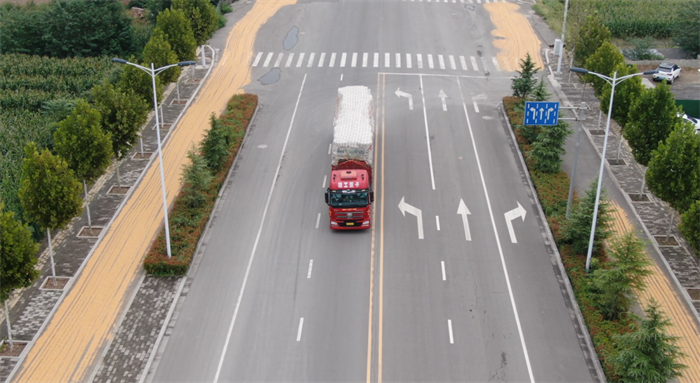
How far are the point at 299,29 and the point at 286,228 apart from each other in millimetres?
31737

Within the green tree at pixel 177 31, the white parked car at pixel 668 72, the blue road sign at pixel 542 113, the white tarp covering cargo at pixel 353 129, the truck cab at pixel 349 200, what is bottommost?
the truck cab at pixel 349 200

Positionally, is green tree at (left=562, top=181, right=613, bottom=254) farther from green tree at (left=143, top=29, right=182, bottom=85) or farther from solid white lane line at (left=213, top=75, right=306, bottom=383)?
green tree at (left=143, top=29, right=182, bottom=85)

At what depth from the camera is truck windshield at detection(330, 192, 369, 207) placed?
37.0 metres

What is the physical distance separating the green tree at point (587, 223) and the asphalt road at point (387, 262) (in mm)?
1759

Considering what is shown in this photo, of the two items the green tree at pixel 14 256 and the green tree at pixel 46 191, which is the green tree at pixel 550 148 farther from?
the green tree at pixel 14 256

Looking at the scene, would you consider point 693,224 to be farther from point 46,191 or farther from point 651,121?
point 46,191

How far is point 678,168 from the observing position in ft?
110

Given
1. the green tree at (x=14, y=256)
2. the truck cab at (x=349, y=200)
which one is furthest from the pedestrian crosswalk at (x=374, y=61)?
the green tree at (x=14, y=256)

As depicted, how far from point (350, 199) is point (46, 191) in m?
14.5

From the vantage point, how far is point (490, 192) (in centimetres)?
4150

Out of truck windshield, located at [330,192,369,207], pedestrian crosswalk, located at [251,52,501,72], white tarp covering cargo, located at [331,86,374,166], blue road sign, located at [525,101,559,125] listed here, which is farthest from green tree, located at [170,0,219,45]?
blue road sign, located at [525,101,559,125]

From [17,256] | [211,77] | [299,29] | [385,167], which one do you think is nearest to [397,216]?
[385,167]

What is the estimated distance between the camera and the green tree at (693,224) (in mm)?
30547

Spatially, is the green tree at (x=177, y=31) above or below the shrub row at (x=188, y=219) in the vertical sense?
above
